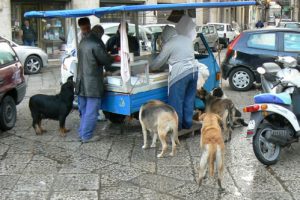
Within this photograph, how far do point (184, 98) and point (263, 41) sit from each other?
4.76m

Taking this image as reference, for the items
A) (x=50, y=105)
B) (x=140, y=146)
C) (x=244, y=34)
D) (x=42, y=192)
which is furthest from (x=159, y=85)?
(x=244, y=34)

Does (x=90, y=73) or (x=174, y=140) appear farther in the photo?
(x=90, y=73)

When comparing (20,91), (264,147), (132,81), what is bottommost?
(264,147)

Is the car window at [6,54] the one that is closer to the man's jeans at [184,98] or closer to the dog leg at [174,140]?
the man's jeans at [184,98]

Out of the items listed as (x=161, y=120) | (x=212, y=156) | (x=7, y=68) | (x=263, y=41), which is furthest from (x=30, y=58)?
(x=212, y=156)

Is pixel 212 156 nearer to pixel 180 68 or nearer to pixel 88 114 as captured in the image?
pixel 180 68

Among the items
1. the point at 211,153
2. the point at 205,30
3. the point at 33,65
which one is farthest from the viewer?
the point at 205,30

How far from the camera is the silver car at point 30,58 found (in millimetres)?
15523

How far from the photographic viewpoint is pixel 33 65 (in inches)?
620

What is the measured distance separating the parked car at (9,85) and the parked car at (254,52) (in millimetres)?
5476

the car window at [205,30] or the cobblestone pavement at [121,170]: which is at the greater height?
the car window at [205,30]

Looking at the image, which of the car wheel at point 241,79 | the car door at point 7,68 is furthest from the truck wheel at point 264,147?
the car wheel at point 241,79

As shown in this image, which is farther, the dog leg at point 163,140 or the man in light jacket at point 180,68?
the man in light jacket at point 180,68

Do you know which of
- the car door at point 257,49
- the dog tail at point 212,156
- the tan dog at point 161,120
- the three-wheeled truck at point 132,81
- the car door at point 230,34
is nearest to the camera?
the dog tail at point 212,156
